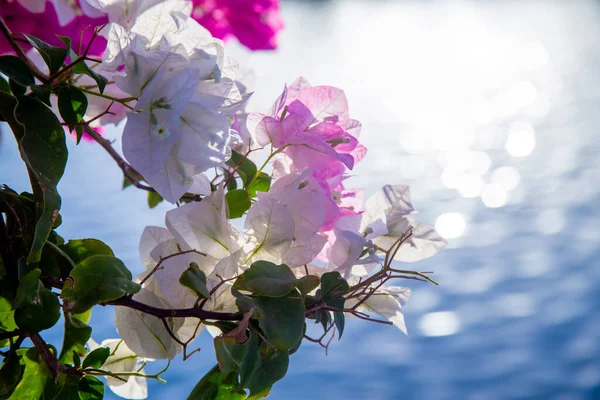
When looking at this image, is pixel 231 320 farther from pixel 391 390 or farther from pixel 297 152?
pixel 391 390

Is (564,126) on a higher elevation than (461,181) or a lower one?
higher

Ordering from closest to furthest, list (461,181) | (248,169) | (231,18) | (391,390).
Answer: (248,169)
(231,18)
(391,390)
(461,181)

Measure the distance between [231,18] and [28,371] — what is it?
859 millimetres

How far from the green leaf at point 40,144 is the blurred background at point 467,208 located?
19 cm

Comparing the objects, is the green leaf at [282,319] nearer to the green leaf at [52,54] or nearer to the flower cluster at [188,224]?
the flower cluster at [188,224]

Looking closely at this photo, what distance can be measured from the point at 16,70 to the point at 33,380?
0.13m

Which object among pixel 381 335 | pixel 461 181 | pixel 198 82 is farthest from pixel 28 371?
pixel 461 181

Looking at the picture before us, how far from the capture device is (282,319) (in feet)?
0.95

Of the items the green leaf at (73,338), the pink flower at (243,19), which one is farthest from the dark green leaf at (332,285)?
the pink flower at (243,19)

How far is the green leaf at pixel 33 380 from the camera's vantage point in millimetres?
295

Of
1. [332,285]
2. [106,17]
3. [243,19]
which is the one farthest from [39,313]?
[243,19]

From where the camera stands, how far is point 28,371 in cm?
30

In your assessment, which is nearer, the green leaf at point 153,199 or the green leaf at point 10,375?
the green leaf at point 10,375

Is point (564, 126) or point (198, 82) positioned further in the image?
point (564, 126)
